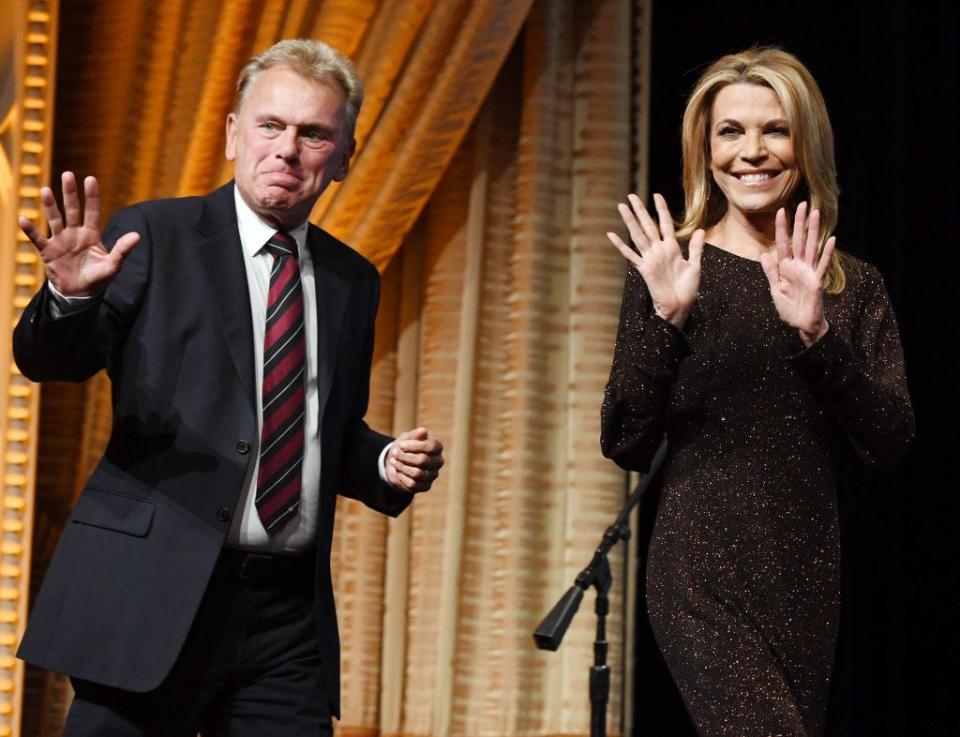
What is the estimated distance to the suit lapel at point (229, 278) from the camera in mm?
2027

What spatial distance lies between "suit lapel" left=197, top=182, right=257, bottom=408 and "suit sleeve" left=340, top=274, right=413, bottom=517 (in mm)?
259

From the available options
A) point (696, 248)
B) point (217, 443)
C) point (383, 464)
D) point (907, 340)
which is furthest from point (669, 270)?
point (907, 340)

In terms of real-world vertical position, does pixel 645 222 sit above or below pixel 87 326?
above

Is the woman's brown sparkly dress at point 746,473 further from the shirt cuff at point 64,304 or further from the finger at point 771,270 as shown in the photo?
the shirt cuff at point 64,304

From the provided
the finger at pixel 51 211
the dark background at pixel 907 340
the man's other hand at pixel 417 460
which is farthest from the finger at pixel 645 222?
the dark background at pixel 907 340

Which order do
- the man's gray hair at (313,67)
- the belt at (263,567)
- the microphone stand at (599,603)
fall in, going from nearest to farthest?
the belt at (263,567), the man's gray hair at (313,67), the microphone stand at (599,603)

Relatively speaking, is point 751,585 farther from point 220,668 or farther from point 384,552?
point 384,552

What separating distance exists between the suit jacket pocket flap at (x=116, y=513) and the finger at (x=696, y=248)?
2.90 ft

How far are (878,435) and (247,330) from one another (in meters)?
0.98

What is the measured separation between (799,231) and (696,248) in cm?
15

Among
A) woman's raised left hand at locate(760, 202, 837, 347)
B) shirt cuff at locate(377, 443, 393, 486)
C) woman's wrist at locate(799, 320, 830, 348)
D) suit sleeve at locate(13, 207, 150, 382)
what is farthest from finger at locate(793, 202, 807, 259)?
suit sleeve at locate(13, 207, 150, 382)

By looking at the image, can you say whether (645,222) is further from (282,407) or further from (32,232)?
(32,232)

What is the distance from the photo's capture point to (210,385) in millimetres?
2000

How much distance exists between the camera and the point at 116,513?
194 cm
